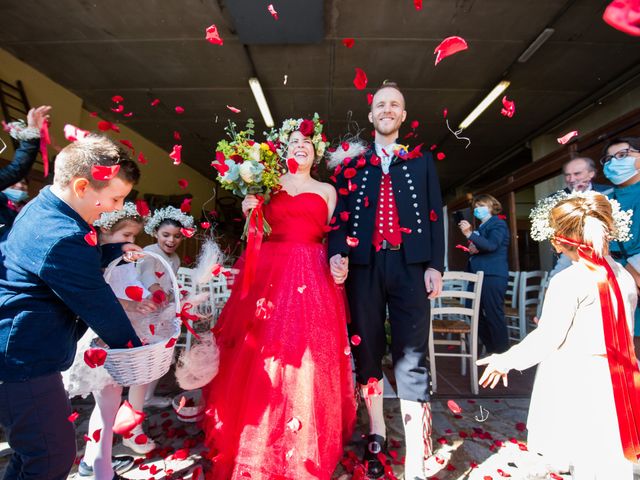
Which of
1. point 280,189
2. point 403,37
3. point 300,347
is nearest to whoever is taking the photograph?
point 300,347

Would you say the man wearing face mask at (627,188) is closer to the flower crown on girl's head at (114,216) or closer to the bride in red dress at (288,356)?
the bride in red dress at (288,356)

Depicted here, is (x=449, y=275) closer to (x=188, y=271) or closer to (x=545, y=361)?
(x=545, y=361)

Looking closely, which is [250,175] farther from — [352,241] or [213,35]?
[213,35]

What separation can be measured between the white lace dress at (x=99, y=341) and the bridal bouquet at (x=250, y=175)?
0.45 meters

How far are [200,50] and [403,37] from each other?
271 cm

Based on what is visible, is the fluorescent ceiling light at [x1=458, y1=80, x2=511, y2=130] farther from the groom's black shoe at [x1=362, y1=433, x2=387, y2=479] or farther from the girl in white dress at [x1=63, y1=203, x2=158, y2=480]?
the girl in white dress at [x1=63, y1=203, x2=158, y2=480]

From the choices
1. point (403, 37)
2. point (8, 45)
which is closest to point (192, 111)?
point (8, 45)

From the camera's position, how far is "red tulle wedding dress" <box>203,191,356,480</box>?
5.14 ft

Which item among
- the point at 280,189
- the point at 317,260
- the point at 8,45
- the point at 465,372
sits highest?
the point at 8,45

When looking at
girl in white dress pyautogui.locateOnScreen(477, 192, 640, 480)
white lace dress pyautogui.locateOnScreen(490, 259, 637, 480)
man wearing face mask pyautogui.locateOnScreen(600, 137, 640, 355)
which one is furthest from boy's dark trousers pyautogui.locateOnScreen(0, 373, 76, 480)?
man wearing face mask pyautogui.locateOnScreen(600, 137, 640, 355)

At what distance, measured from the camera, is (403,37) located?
4480 mm

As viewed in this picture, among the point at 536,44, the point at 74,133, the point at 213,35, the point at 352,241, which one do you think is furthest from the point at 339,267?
the point at 536,44

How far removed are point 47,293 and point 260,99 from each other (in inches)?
214

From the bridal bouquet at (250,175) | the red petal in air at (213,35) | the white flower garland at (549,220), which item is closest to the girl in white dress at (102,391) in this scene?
the bridal bouquet at (250,175)
